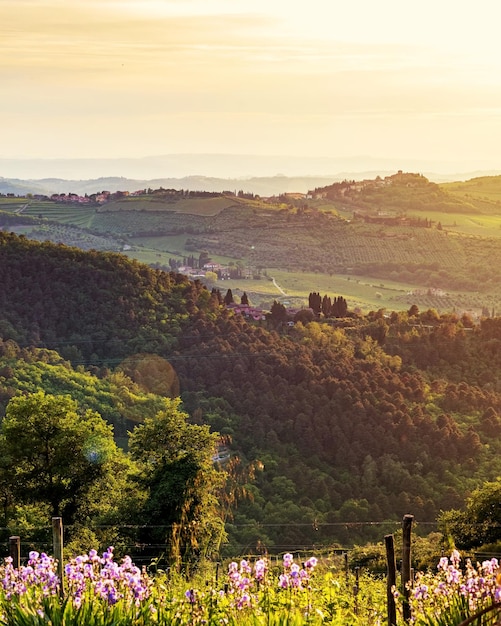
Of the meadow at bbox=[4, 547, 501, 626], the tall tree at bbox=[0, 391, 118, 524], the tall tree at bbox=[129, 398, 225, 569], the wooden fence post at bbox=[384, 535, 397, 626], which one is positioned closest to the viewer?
the meadow at bbox=[4, 547, 501, 626]

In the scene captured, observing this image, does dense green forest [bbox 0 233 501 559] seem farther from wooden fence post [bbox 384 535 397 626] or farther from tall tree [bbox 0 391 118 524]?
wooden fence post [bbox 384 535 397 626]

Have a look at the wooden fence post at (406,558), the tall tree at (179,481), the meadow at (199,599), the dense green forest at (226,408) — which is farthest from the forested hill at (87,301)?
the meadow at (199,599)

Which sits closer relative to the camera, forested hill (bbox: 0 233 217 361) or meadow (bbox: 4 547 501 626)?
meadow (bbox: 4 547 501 626)

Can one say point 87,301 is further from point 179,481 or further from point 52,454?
point 179,481

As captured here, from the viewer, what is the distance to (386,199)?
13838 centimetres

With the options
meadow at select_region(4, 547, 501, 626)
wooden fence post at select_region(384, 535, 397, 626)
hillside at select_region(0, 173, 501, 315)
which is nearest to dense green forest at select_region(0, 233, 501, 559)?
wooden fence post at select_region(384, 535, 397, 626)

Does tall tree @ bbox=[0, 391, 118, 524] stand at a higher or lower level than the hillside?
lower

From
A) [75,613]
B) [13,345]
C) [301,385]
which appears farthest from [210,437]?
[13,345]

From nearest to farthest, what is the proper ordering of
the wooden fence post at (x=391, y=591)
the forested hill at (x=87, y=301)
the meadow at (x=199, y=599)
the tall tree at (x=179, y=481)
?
the meadow at (x=199, y=599), the wooden fence post at (x=391, y=591), the tall tree at (x=179, y=481), the forested hill at (x=87, y=301)

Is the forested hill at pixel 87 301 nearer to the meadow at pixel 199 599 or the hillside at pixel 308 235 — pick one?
the meadow at pixel 199 599

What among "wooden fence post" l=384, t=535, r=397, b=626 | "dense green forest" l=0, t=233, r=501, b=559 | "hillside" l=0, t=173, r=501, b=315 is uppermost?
"hillside" l=0, t=173, r=501, b=315

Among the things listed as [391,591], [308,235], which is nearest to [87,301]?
[391,591]

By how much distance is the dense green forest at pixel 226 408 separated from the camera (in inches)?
706

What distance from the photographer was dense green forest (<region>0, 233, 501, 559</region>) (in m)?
17.9
